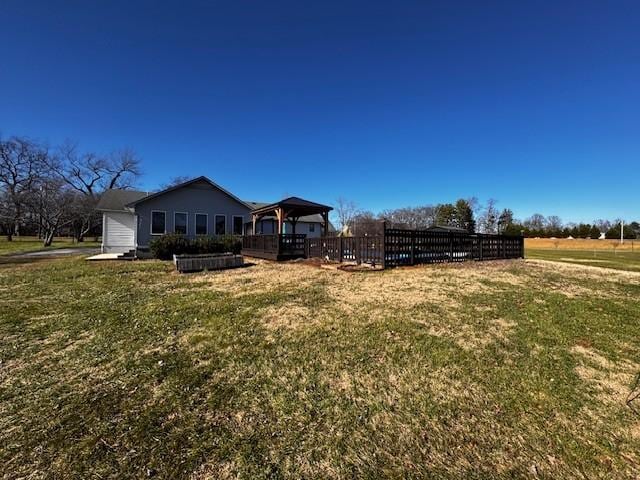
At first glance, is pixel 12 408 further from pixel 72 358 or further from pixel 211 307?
pixel 211 307

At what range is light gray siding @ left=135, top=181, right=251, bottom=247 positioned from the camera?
58.4ft

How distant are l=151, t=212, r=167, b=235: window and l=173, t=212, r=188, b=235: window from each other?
23.6 inches

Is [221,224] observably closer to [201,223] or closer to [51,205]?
[201,223]

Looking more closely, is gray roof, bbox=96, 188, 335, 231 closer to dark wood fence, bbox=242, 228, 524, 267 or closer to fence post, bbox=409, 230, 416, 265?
dark wood fence, bbox=242, 228, 524, 267

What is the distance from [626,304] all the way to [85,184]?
5118 centimetres

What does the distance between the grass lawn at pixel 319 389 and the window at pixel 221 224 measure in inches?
547

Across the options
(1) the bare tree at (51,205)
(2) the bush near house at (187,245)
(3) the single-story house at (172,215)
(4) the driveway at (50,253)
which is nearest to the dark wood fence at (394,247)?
(2) the bush near house at (187,245)

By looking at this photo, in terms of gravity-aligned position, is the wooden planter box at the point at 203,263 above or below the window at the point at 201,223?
below

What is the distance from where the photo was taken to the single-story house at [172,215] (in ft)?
58.6

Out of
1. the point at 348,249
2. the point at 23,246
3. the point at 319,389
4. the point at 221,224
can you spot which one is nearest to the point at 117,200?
the point at 221,224

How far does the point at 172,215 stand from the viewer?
18.6 m

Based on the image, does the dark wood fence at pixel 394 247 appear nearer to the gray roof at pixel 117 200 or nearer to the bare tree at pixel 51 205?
the gray roof at pixel 117 200

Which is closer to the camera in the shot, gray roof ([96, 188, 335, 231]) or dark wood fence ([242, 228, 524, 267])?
dark wood fence ([242, 228, 524, 267])

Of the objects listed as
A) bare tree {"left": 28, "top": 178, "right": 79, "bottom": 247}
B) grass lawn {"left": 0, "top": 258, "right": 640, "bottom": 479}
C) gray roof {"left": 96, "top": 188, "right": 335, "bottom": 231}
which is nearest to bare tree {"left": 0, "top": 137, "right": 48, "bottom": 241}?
bare tree {"left": 28, "top": 178, "right": 79, "bottom": 247}
